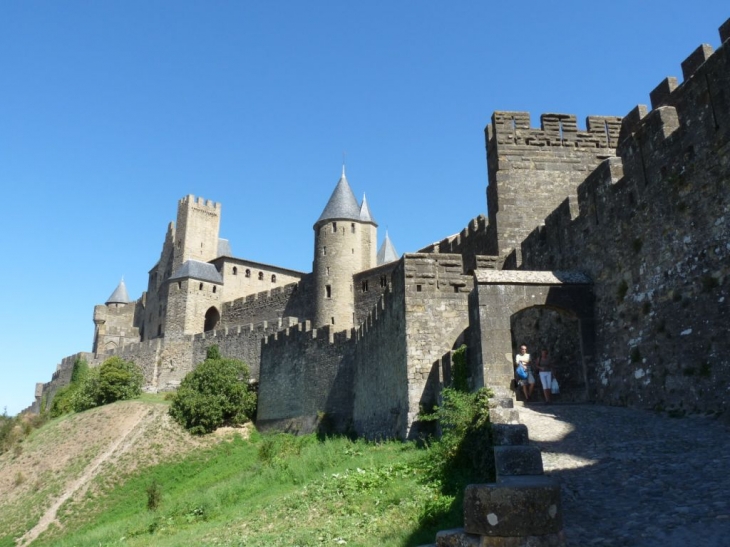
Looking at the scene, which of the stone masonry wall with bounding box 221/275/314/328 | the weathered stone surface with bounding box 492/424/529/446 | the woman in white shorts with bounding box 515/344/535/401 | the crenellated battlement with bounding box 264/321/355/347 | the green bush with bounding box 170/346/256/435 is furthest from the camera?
the stone masonry wall with bounding box 221/275/314/328

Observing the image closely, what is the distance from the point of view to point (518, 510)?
15.5ft

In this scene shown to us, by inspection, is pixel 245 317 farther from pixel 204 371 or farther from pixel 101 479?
pixel 101 479

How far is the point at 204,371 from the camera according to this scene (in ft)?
106

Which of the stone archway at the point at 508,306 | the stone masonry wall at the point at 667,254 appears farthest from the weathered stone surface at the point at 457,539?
the stone archway at the point at 508,306

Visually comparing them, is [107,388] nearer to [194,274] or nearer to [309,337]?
[309,337]

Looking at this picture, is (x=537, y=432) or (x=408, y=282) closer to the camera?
(x=537, y=432)

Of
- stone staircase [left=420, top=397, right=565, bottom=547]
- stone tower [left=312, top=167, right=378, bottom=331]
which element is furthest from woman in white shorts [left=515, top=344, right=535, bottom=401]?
stone tower [left=312, top=167, right=378, bottom=331]

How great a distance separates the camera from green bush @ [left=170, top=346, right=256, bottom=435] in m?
30.0

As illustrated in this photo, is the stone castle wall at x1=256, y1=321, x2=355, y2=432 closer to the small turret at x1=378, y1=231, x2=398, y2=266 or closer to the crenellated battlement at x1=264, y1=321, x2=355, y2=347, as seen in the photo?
the crenellated battlement at x1=264, y1=321, x2=355, y2=347

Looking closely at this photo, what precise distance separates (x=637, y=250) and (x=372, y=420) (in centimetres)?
1039

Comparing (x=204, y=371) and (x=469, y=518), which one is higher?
(x=204, y=371)

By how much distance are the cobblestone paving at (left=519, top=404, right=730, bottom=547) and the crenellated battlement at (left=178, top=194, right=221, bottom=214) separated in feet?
176

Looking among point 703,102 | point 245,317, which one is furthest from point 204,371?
point 703,102

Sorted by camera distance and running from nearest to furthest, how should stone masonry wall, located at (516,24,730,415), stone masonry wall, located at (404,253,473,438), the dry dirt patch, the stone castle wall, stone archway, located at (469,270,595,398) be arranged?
1. stone masonry wall, located at (516,24,730,415)
2. stone archway, located at (469,270,595,398)
3. stone masonry wall, located at (404,253,473,438)
4. the dry dirt patch
5. the stone castle wall
